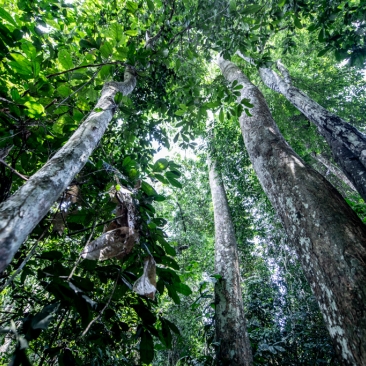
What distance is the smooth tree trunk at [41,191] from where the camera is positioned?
0.64 m

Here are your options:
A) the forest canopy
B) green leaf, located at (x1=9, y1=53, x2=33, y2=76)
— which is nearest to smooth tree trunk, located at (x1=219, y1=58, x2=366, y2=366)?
the forest canopy

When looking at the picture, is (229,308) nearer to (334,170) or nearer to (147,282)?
(147,282)

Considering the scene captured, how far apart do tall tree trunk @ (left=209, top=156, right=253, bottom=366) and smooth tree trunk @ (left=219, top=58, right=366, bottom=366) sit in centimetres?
197

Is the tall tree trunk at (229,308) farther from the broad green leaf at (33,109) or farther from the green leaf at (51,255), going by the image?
the broad green leaf at (33,109)

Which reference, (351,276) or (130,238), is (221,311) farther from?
(130,238)

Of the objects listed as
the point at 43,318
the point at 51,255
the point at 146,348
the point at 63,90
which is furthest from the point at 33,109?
the point at 146,348

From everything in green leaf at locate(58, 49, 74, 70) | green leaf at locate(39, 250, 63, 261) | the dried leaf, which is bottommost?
the dried leaf

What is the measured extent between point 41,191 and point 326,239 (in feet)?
5.63

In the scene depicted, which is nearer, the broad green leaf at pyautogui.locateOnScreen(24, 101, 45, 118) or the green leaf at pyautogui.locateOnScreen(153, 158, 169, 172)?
the broad green leaf at pyautogui.locateOnScreen(24, 101, 45, 118)

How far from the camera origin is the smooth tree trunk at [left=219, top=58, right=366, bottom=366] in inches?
51.6

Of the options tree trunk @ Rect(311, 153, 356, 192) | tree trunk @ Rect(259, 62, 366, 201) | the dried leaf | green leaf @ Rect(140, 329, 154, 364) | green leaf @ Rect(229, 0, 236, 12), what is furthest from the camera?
tree trunk @ Rect(311, 153, 356, 192)

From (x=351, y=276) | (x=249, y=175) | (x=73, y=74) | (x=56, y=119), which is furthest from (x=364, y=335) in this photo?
(x=249, y=175)

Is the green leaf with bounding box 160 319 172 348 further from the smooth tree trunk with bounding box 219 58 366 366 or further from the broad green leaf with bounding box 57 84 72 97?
the broad green leaf with bounding box 57 84 72 97

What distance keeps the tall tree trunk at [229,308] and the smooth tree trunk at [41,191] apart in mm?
3042
